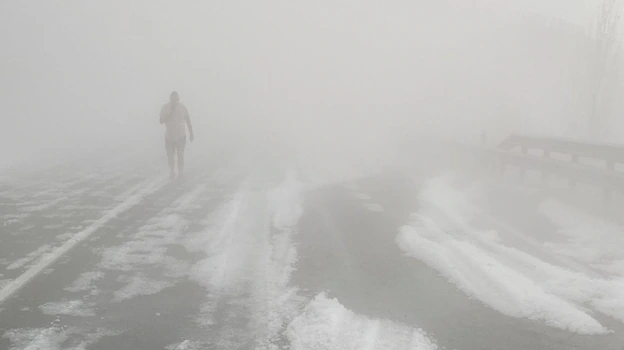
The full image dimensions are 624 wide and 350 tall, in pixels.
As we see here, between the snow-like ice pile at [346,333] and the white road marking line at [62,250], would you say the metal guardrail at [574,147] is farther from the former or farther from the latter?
the white road marking line at [62,250]

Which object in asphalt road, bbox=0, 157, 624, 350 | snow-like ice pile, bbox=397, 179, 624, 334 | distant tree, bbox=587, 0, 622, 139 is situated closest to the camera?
asphalt road, bbox=0, 157, 624, 350

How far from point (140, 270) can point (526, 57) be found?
33353 mm

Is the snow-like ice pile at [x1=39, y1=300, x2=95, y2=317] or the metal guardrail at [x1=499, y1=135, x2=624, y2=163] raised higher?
the metal guardrail at [x1=499, y1=135, x2=624, y2=163]

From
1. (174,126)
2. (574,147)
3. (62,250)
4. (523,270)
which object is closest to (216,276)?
(62,250)

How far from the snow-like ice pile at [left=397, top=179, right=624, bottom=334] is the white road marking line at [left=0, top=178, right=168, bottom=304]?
13.6ft

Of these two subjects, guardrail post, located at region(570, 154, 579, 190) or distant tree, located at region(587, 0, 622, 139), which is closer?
guardrail post, located at region(570, 154, 579, 190)

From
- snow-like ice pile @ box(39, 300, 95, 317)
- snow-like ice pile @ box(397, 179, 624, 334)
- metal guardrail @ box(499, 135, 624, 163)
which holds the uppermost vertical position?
metal guardrail @ box(499, 135, 624, 163)

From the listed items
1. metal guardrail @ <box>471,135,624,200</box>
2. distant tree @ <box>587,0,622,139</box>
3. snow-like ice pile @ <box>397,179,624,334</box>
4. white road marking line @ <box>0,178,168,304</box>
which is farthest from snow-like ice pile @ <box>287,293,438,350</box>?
distant tree @ <box>587,0,622,139</box>

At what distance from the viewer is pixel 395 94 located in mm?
45125

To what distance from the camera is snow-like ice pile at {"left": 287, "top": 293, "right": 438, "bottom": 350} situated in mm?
4305

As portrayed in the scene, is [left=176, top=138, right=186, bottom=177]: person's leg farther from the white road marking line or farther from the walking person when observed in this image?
the white road marking line

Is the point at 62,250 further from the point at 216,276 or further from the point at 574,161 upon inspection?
the point at 574,161

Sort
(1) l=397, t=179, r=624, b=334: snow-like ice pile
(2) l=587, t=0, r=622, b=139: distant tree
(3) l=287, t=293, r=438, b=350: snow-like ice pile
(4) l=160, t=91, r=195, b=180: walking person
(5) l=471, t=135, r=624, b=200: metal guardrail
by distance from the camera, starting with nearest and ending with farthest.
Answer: (3) l=287, t=293, r=438, b=350: snow-like ice pile, (1) l=397, t=179, r=624, b=334: snow-like ice pile, (5) l=471, t=135, r=624, b=200: metal guardrail, (4) l=160, t=91, r=195, b=180: walking person, (2) l=587, t=0, r=622, b=139: distant tree

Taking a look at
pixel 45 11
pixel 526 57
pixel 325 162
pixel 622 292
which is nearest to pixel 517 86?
pixel 526 57
